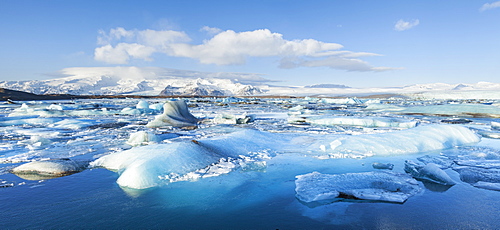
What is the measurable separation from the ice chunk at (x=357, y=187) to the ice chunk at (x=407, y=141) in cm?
157

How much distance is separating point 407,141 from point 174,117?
7799 millimetres

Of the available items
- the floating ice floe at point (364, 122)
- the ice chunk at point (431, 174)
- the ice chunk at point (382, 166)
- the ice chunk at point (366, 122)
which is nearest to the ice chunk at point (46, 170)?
the ice chunk at point (382, 166)

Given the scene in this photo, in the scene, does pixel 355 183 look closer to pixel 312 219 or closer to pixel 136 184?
pixel 312 219

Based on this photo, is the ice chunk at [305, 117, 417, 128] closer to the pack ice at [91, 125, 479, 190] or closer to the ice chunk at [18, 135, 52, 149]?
the pack ice at [91, 125, 479, 190]

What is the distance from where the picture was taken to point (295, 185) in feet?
10.1

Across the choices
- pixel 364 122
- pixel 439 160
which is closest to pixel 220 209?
pixel 439 160

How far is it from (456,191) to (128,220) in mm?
3316

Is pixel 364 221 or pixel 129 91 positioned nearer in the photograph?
pixel 364 221

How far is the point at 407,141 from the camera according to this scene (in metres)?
5.27

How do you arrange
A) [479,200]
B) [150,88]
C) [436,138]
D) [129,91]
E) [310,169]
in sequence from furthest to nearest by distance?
[150,88]
[129,91]
[436,138]
[310,169]
[479,200]

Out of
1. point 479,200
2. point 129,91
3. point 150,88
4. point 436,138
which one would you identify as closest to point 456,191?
point 479,200

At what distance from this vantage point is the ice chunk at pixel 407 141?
4.93 metres

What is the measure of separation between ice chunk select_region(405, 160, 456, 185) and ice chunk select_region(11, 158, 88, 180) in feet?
14.9

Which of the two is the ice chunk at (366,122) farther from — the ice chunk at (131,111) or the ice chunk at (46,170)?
the ice chunk at (131,111)
